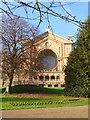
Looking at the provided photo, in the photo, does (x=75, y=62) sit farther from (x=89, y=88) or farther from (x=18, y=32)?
(x=18, y=32)

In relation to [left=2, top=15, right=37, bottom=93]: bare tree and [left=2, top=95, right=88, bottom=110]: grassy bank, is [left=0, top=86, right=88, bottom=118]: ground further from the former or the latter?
[left=2, top=15, right=37, bottom=93]: bare tree

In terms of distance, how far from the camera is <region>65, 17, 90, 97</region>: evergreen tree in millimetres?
18797

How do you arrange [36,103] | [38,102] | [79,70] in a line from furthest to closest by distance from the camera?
[79,70] → [38,102] → [36,103]

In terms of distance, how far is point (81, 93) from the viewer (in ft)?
61.4

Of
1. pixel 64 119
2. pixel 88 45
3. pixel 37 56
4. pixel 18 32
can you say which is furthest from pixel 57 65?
pixel 64 119

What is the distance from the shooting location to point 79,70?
19.4 m

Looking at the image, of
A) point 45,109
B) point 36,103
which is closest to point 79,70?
point 36,103

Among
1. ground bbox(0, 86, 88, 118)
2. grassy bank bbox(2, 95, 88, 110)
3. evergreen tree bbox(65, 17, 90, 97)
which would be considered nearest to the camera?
ground bbox(0, 86, 88, 118)

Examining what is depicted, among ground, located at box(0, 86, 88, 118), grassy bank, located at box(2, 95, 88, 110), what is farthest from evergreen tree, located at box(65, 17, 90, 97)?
ground, located at box(0, 86, 88, 118)

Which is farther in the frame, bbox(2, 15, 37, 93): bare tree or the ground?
bbox(2, 15, 37, 93): bare tree

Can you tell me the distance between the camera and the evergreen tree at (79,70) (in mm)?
18797

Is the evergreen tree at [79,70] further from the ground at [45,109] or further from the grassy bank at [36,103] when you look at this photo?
the ground at [45,109]

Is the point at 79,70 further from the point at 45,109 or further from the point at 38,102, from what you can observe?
the point at 45,109

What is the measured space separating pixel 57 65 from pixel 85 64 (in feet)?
112
